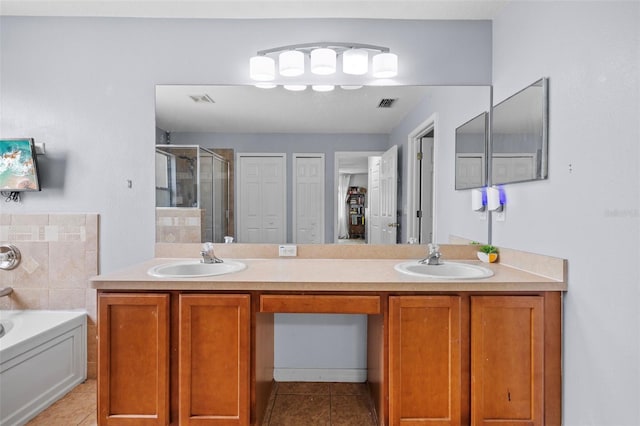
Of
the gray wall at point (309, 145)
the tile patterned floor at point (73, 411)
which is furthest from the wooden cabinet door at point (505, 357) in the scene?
the tile patterned floor at point (73, 411)

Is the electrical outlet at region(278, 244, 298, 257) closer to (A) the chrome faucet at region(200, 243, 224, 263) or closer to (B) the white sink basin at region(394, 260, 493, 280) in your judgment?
(A) the chrome faucet at region(200, 243, 224, 263)

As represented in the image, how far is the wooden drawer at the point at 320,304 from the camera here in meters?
1.65

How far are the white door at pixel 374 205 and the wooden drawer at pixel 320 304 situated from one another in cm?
68

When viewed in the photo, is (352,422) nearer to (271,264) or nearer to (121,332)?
(271,264)

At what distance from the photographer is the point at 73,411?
2010 mm

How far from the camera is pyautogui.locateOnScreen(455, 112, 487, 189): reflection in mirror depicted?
87.9 inches

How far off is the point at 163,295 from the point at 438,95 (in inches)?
76.4

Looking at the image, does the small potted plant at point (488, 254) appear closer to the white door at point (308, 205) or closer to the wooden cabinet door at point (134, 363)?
the white door at point (308, 205)

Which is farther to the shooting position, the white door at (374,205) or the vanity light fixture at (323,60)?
the white door at (374,205)

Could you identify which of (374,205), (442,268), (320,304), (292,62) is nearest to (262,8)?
(292,62)

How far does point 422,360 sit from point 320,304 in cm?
53

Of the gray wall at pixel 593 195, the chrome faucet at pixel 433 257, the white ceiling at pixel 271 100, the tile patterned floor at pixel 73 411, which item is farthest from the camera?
the white ceiling at pixel 271 100

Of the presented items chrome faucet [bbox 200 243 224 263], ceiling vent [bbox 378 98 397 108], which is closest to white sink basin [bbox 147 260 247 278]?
chrome faucet [bbox 200 243 224 263]

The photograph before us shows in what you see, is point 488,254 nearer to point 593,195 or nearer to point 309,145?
point 593,195
